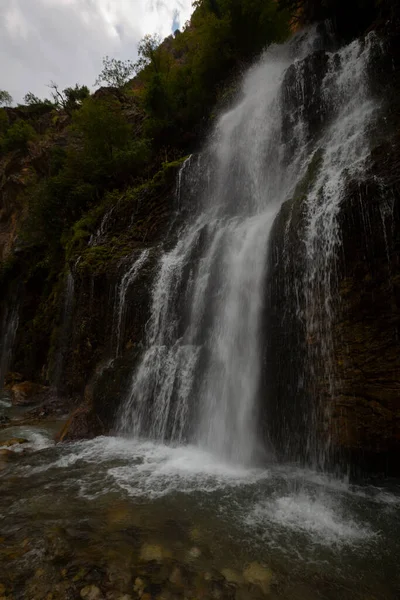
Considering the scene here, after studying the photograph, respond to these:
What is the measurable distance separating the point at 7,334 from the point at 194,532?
66.0 feet

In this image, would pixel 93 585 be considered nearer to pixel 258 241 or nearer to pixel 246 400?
pixel 246 400

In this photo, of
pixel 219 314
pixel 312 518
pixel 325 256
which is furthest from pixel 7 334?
pixel 312 518

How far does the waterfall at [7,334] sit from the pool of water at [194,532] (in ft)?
48.4

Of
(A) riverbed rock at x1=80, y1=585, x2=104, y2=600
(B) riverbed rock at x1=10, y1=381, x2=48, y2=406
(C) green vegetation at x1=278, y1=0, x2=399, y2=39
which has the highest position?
(C) green vegetation at x1=278, y1=0, x2=399, y2=39

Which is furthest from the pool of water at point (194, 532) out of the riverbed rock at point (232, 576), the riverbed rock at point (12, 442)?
the riverbed rock at point (12, 442)

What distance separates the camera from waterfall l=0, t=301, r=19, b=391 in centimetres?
1859

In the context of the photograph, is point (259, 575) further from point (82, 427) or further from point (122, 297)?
point (122, 297)

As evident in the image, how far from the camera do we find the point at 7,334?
65.5 feet

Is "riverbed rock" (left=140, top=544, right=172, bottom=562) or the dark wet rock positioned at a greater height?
the dark wet rock

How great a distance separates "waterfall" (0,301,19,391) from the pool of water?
14.8 meters

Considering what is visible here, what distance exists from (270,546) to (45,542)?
8.20 feet

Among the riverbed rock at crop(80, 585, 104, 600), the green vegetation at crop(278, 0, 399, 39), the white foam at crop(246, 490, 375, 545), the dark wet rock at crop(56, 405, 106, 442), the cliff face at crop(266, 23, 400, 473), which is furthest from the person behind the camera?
the green vegetation at crop(278, 0, 399, 39)

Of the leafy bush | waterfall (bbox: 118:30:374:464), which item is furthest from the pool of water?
the leafy bush

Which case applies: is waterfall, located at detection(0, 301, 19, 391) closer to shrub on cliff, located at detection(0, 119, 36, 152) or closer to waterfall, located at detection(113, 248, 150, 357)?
waterfall, located at detection(113, 248, 150, 357)
